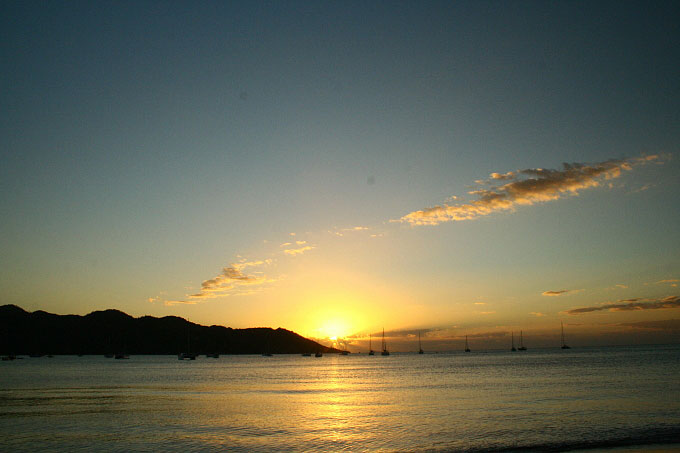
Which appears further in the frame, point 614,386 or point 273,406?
point 614,386

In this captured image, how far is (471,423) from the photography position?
3644 centimetres

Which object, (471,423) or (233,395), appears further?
(233,395)

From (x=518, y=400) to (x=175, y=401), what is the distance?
37.1m

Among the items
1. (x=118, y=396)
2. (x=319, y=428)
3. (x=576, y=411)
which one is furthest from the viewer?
(x=118, y=396)

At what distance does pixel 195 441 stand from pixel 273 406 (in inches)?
774

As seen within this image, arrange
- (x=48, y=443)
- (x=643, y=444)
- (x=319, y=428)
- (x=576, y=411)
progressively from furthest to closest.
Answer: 1. (x=576, y=411)
2. (x=319, y=428)
3. (x=48, y=443)
4. (x=643, y=444)

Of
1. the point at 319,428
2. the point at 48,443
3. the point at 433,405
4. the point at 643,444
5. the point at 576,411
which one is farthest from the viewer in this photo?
the point at 433,405

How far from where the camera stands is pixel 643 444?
28.1 m

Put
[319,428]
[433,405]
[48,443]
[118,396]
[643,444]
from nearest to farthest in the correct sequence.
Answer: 1. [643,444]
2. [48,443]
3. [319,428]
4. [433,405]
5. [118,396]

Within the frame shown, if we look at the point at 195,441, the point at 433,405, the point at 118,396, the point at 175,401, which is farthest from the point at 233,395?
the point at 195,441

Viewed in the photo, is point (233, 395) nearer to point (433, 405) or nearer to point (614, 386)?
point (433, 405)

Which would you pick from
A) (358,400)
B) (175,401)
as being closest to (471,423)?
(358,400)

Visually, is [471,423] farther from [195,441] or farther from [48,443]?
[48,443]

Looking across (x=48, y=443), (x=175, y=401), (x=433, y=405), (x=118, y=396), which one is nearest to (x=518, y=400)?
(x=433, y=405)
